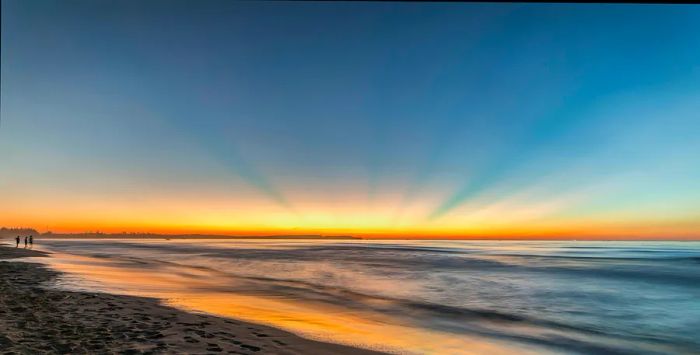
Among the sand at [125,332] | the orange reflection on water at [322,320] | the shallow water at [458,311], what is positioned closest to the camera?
the sand at [125,332]

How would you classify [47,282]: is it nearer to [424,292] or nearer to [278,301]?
[278,301]

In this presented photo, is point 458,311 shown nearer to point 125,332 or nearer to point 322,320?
point 322,320

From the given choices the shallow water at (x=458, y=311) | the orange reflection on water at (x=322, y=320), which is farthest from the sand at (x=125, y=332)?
the shallow water at (x=458, y=311)

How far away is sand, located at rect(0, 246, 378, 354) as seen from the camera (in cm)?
931

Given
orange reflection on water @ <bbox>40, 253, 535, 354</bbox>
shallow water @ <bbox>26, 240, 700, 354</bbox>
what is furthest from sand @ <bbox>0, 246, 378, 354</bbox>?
shallow water @ <bbox>26, 240, 700, 354</bbox>

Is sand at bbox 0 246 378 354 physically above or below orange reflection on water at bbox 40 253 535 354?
above

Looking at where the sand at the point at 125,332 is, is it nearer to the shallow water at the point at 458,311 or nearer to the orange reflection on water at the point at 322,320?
the orange reflection on water at the point at 322,320

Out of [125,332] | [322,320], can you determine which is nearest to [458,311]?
[322,320]

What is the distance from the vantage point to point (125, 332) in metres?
10.8

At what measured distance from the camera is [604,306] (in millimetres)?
22250

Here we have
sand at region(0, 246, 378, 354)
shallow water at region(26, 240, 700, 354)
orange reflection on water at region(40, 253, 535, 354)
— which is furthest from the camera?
shallow water at region(26, 240, 700, 354)

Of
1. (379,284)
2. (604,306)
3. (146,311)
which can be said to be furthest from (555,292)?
(146,311)

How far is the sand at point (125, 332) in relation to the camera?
30.6ft

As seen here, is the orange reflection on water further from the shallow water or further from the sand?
the sand
